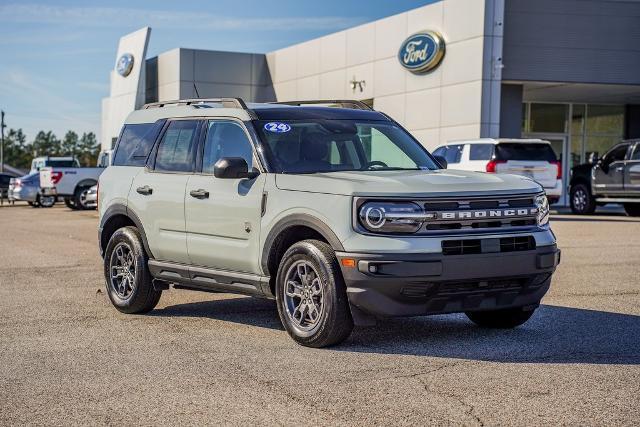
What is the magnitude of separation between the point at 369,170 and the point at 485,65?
938 inches

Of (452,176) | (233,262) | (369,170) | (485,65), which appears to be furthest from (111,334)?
(485,65)

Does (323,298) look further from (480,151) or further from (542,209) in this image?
(480,151)

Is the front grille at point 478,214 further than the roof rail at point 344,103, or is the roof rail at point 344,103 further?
the roof rail at point 344,103

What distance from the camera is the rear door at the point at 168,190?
8336mm

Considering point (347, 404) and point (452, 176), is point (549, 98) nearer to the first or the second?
point (452, 176)

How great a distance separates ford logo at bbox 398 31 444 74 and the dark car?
294 inches

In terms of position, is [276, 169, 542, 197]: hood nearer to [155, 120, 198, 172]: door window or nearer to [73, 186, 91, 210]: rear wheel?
[155, 120, 198, 172]: door window

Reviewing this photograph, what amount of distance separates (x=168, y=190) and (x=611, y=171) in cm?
1897

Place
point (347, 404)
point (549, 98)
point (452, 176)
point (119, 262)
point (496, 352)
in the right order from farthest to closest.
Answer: point (549, 98) → point (119, 262) → point (452, 176) → point (496, 352) → point (347, 404)

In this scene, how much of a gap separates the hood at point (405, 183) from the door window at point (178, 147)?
1.30m

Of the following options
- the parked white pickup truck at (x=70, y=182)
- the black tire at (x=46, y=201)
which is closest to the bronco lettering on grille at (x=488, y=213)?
the parked white pickup truck at (x=70, y=182)

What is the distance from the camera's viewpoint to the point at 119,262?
9156mm

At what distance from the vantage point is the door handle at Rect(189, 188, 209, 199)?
799 cm

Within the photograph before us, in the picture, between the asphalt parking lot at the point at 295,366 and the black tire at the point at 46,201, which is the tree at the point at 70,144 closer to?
the black tire at the point at 46,201
